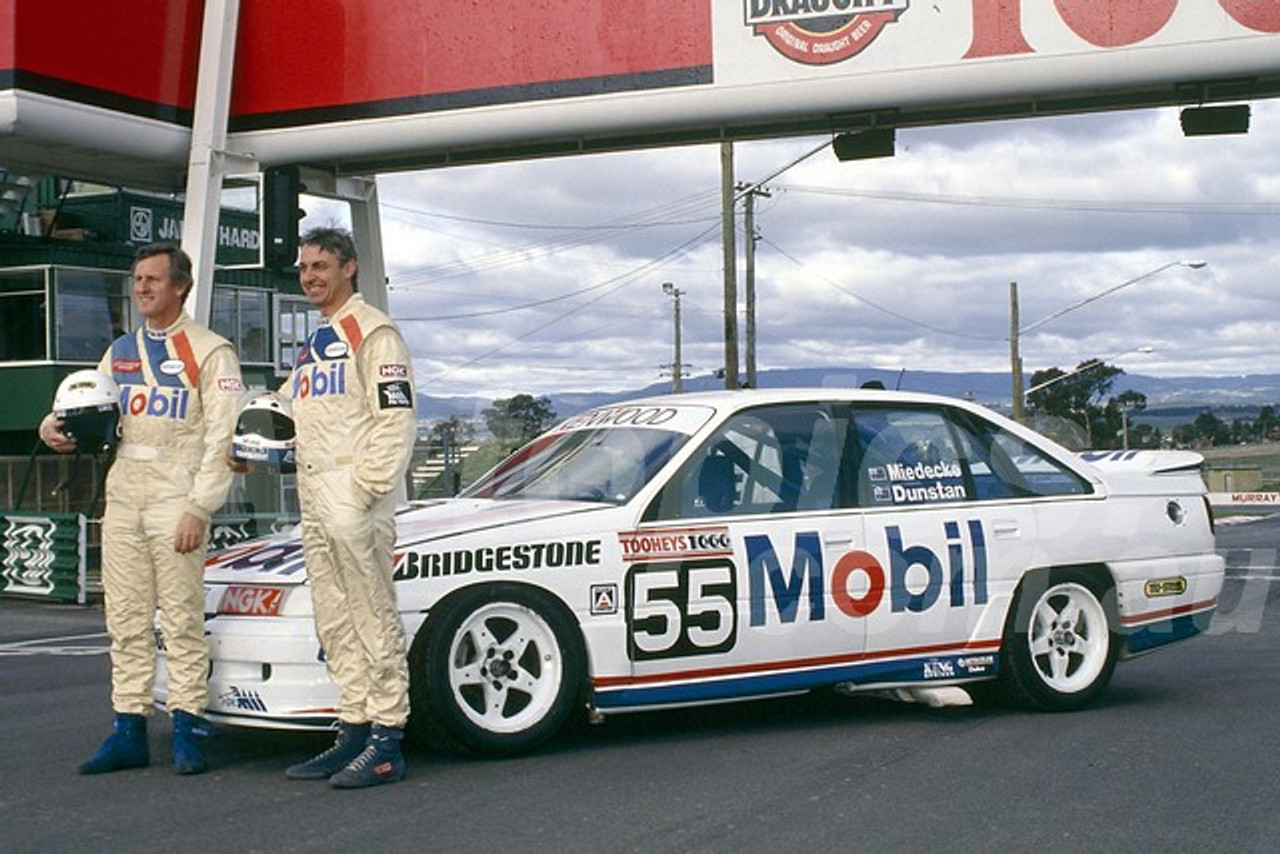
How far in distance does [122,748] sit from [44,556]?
41.1 feet

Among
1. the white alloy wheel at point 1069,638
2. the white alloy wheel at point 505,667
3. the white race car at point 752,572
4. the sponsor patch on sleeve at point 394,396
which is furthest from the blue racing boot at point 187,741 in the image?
the white alloy wheel at point 1069,638

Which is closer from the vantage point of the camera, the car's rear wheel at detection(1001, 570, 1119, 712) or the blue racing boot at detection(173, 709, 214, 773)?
the blue racing boot at detection(173, 709, 214, 773)

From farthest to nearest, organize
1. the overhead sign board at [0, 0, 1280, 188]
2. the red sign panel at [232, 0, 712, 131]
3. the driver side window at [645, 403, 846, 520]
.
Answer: the red sign panel at [232, 0, 712, 131]
the overhead sign board at [0, 0, 1280, 188]
the driver side window at [645, 403, 846, 520]

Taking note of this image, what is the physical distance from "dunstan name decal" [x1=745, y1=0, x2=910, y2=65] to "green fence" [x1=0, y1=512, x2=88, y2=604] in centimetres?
882

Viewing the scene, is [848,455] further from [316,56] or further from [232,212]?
[232,212]

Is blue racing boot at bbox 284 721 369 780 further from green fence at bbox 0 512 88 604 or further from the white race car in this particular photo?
green fence at bbox 0 512 88 604

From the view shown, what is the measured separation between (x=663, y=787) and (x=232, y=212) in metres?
28.7

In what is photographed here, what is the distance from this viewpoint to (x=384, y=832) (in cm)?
527

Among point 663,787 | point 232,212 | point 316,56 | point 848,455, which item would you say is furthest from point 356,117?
point 232,212

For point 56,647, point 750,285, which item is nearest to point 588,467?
point 56,647

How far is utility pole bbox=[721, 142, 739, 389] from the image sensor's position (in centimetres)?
3014

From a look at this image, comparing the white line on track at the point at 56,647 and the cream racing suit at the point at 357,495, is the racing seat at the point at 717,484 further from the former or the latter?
the white line on track at the point at 56,647

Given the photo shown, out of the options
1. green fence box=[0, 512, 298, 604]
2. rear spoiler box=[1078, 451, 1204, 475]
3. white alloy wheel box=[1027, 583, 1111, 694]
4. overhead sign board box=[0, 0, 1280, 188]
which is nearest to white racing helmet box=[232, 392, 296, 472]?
white alloy wheel box=[1027, 583, 1111, 694]

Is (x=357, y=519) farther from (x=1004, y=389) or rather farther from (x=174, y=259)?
(x=1004, y=389)
